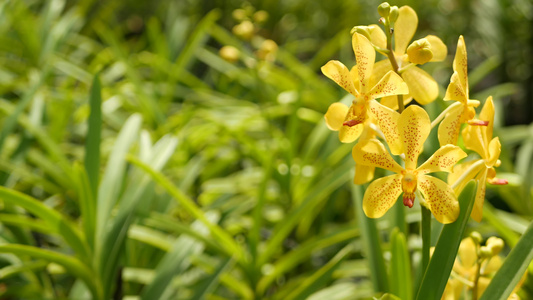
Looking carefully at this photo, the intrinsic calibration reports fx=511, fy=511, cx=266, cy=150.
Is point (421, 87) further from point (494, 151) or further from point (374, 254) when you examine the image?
point (374, 254)

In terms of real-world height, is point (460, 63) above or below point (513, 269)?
above

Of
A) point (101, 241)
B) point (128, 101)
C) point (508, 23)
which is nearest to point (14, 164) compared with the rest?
point (101, 241)

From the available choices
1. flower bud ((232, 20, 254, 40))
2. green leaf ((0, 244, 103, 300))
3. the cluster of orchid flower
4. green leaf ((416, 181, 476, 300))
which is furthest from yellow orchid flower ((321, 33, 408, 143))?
flower bud ((232, 20, 254, 40))

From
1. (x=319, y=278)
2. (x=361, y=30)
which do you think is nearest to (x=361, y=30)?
(x=361, y=30)

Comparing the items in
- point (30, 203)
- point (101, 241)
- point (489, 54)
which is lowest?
point (489, 54)

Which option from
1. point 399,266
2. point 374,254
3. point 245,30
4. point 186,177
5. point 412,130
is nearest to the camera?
point 412,130

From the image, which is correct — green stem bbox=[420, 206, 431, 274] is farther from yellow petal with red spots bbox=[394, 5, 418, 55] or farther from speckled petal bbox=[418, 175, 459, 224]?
yellow petal with red spots bbox=[394, 5, 418, 55]

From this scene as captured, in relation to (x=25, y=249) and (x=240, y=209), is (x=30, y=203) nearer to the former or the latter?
(x=25, y=249)
